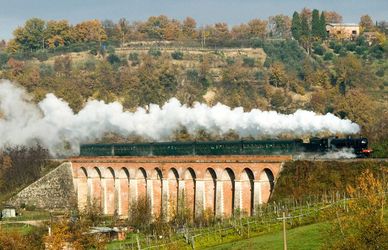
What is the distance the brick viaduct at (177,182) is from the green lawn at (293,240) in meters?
17.6

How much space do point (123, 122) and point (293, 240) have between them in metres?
64.1

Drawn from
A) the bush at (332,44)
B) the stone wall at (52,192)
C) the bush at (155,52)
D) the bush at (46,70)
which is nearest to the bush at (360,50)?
the bush at (332,44)

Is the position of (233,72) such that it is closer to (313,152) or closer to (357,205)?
(313,152)

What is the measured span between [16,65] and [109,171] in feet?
249

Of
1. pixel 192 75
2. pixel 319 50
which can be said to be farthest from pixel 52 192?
pixel 319 50

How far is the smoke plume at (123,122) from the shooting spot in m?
96.1

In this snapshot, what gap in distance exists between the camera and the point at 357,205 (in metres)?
53.6

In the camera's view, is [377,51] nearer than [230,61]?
No

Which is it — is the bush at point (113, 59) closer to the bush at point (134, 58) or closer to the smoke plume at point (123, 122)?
the bush at point (134, 58)

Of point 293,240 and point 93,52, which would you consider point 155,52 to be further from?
point 293,240

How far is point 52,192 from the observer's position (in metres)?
112

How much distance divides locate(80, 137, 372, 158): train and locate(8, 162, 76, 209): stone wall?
3.86 m

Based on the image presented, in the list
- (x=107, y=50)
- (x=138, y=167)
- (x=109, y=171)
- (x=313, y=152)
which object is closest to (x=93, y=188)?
(x=109, y=171)

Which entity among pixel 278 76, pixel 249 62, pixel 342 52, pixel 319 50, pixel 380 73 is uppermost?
pixel 319 50
